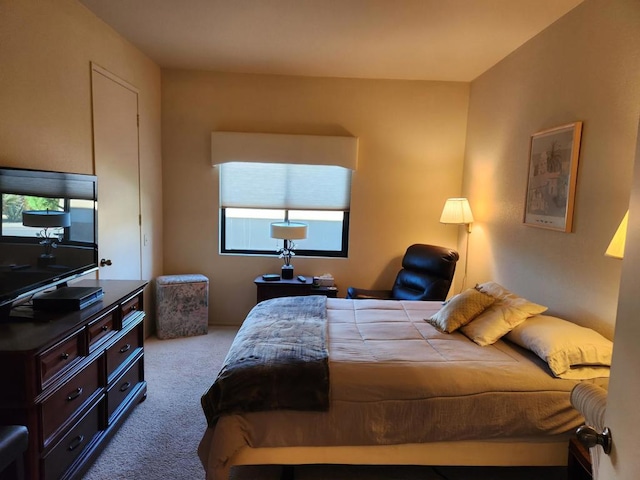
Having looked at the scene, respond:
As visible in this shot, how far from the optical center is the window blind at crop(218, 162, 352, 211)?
430 cm

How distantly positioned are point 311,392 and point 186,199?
3060mm

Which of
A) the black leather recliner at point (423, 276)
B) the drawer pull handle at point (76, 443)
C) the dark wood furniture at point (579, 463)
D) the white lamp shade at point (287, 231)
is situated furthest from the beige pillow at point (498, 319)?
the drawer pull handle at point (76, 443)

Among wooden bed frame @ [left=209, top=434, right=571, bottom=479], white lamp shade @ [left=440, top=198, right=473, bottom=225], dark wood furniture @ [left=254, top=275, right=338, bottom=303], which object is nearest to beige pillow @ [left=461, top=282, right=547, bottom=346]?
wooden bed frame @ [left=209, top=434, right=571, bottom=479]

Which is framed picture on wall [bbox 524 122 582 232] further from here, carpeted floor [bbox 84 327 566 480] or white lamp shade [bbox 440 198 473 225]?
carpeted floor [bbox 84 327 566 480]

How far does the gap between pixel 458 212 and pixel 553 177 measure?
120cm

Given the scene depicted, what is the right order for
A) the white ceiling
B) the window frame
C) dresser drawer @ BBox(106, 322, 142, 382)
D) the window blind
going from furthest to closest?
the window frame
the window blind
the white ceiling
dresser drawer @ BBox(106, 322, 142, 382)

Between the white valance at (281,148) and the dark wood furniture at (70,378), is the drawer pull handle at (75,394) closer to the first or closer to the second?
the dark wood furniture at (70,378)

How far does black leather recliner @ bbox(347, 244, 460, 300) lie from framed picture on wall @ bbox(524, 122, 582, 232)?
2.97 ft

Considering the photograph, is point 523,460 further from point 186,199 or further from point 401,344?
point 186,199

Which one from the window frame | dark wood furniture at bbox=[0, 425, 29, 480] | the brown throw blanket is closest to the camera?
dark wood furniture at bbox=[0, 425, 29, 480]

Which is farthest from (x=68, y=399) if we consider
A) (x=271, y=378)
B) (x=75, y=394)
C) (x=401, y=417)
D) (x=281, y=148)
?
(x=281, y=148)

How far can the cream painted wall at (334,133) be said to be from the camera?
4156 millimetres

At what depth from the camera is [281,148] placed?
4.15 metres

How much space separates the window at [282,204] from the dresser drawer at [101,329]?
2212mm
